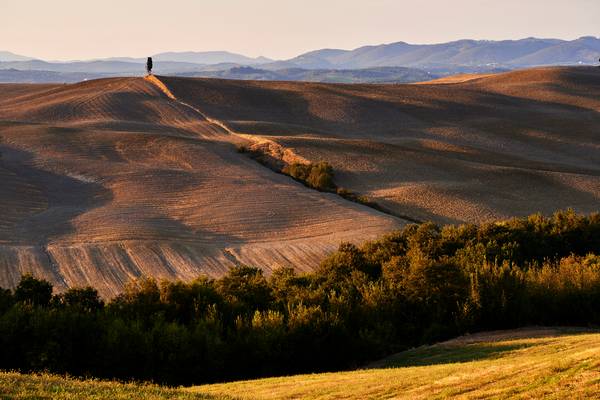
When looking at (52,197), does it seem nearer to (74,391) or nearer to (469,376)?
(74,391)

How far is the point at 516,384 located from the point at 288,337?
370 inches

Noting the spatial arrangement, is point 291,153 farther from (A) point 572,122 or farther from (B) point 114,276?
(A) point 572,122

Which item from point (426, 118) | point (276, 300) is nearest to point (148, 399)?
point (276, 300)

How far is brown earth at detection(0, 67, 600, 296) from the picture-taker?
134ft

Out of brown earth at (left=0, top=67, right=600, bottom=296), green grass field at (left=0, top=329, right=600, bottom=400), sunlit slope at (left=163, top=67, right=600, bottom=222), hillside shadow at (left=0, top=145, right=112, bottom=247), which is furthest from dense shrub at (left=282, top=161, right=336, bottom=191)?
green grass field at (left=0, top=329, right=600, bottom=400)

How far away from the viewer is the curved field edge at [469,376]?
15.4 m

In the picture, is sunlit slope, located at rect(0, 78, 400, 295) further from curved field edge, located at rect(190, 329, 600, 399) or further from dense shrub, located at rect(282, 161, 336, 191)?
curved field edge, located at rect(190, 329, 600, 399)

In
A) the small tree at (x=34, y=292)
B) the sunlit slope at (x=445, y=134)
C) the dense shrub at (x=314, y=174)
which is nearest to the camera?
the small tree at (x=34, y=292)

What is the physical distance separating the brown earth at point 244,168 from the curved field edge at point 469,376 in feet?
50.9

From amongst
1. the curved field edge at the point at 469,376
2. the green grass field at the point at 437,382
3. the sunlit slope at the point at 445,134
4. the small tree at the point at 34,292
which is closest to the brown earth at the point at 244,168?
the sunlit slope at the point at 445,134

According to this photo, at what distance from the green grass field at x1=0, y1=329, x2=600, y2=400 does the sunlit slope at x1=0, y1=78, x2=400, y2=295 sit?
16.4 m

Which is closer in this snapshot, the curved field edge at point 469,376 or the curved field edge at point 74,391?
the curved field edge at point 74,391

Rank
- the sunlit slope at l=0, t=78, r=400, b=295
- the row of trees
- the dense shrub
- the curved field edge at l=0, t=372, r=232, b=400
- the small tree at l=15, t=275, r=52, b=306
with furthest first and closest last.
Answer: the dense shrub
the sunlit slope at l=0, t=78, r=400, b=295
the small tree at l=15, t=275, r=52, b=306
the row of trees
the curved field edge at l=0, t=372, r=232, b=400

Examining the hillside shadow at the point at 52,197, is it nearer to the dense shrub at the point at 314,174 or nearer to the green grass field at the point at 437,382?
the dense shrub at the point at 314,174
